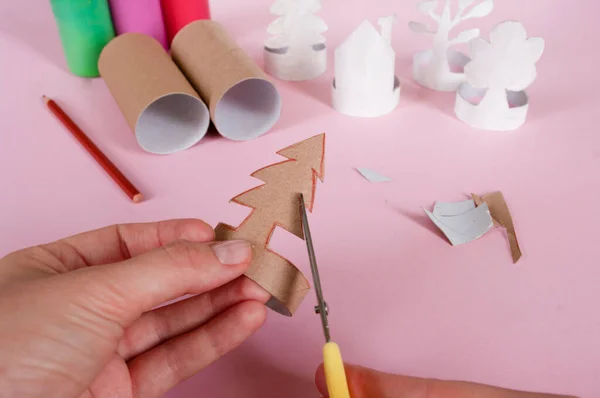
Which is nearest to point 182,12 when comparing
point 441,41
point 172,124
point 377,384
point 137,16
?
point 137,16

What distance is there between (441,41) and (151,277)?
1002 mm

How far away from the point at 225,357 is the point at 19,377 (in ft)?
0.98

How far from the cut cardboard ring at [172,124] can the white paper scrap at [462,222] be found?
1.79 ft

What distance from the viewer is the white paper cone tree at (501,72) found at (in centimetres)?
120

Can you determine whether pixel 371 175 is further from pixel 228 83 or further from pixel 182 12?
pixel 182 12

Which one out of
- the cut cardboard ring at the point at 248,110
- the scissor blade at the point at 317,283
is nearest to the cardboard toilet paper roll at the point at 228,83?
the cut cardboard ring at the point at 248,110

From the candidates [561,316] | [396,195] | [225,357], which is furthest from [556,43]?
[225,357]

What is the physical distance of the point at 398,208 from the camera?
1.08 metres

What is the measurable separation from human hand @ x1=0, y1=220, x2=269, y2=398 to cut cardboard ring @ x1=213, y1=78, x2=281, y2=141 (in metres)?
0.49

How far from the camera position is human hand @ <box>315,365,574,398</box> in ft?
2.06

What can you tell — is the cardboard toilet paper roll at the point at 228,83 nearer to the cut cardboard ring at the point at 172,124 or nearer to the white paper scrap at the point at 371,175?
the cut cardboard ring at the point at 172,124

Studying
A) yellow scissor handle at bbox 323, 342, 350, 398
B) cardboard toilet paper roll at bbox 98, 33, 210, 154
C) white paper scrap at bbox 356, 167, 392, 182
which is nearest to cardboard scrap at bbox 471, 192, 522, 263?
white paper scrap at bbox 356, 167, 392, 182

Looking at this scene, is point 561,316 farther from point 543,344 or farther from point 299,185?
point 299,185

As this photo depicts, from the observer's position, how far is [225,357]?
835 mm
